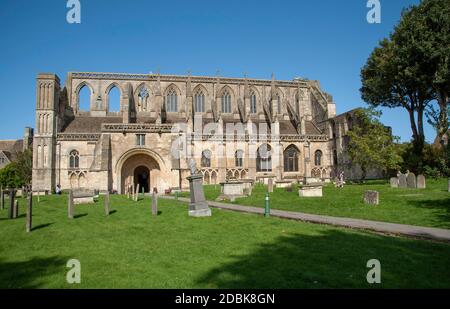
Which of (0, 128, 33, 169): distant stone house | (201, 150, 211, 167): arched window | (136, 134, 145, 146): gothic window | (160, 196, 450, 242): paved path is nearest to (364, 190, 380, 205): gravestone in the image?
(160, 196, 450, 242): paved path

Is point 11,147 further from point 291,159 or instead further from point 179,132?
point 291,159

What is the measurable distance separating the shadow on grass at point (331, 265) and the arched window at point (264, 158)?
30.6 m

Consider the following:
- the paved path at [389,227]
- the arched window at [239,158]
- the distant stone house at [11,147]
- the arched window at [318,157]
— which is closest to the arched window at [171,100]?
the arched window at [239,158]

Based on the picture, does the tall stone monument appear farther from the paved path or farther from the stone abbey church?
the stone abbey church

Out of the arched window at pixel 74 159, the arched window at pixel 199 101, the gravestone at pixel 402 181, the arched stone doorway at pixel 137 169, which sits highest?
the arched window at pixel 199 101

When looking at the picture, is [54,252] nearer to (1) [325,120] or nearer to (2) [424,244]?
(2) [424,244]

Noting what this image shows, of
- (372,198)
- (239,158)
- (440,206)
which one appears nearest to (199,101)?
(239,158)

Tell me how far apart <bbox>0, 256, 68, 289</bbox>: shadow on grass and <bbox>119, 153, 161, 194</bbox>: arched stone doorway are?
2544 cm

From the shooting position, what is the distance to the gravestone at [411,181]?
862 inches

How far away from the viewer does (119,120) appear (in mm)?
39906

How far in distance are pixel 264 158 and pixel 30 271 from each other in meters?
33.9

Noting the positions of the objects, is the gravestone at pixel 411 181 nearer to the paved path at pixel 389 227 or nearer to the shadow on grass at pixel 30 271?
the paved path at pixel 389 227

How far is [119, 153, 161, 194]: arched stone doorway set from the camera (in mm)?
32406

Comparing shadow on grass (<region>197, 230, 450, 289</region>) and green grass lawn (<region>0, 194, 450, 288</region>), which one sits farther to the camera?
green grass lawn (<region>0, 194, 450, 288</region>)
